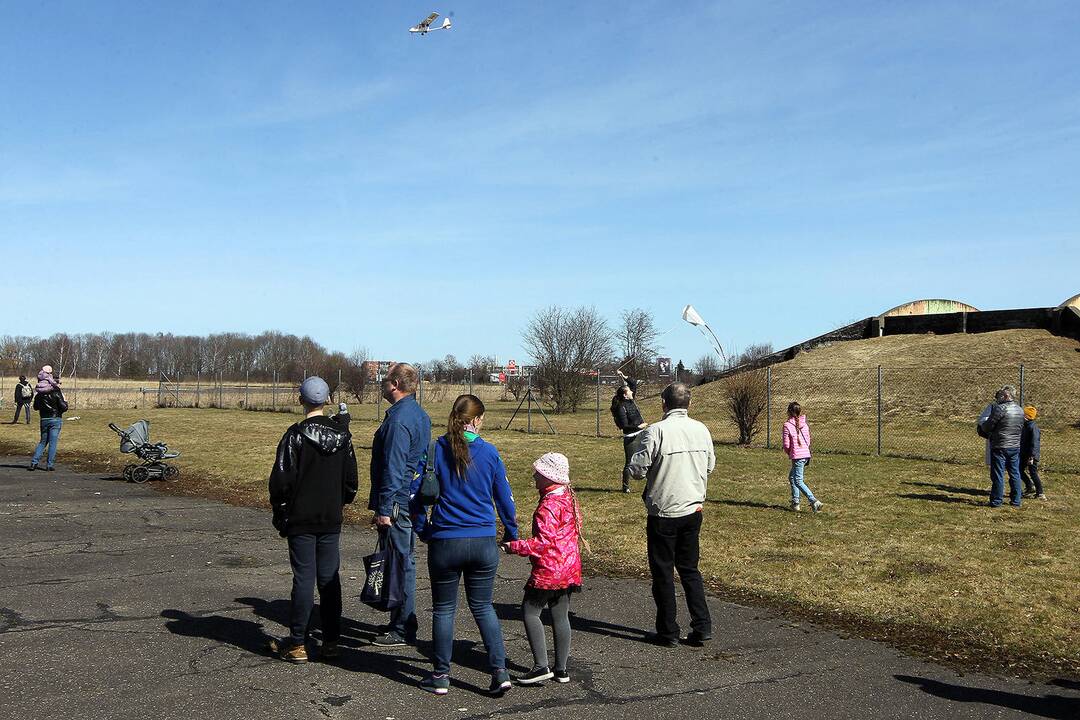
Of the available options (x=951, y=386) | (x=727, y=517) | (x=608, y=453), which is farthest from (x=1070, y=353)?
(x=727, y=517)

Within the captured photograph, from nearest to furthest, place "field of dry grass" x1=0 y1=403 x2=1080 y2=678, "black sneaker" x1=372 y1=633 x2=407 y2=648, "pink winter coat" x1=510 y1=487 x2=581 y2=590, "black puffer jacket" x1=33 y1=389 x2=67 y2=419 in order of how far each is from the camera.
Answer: "pink winter coat" x1=510 y1=487 x2=581 y2=590, "black sneaker" x1=372 y1=633 x2=407 y2=648, "field of dry grass" x1=0 y1=403 x2=1080 y2=678, "black puffer jacket" x1=33 y1=389 x2=67 y2=419

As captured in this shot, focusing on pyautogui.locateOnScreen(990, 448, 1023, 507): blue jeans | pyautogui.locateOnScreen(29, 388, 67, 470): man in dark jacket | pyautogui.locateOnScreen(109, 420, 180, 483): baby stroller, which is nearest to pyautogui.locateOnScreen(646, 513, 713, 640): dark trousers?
pyautogui.locateOnScreen(990, 448, 1023, 507): blue jeans

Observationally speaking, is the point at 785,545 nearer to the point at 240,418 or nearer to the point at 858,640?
the point at 858,640

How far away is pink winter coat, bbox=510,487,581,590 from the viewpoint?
5.21 meters

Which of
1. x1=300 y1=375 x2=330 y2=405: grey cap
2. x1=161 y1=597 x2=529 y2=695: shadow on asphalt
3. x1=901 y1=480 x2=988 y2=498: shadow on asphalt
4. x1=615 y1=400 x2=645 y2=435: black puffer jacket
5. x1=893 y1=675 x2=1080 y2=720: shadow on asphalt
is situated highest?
x1=300 y1=375 x2=330 y2=405: grey cap

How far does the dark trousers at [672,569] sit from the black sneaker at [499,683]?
1464 mm

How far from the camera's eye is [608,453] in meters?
21.0

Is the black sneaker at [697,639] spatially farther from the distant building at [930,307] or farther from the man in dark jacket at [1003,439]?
the distant building at [930,307]

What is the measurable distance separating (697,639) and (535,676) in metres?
1.45

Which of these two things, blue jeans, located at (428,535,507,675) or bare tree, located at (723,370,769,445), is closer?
blue jeans, located at (428,535,507,675)

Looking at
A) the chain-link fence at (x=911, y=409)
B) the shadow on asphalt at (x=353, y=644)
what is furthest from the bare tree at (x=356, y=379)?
the shadow on asphalt at (x=353, y=644)

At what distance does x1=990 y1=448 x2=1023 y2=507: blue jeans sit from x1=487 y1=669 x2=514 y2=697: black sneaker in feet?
32.1

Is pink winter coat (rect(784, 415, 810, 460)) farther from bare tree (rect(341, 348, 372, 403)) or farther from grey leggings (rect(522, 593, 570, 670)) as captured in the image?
bare tree (rect(341, 348, 372, 403))

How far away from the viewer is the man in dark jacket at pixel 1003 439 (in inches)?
487
